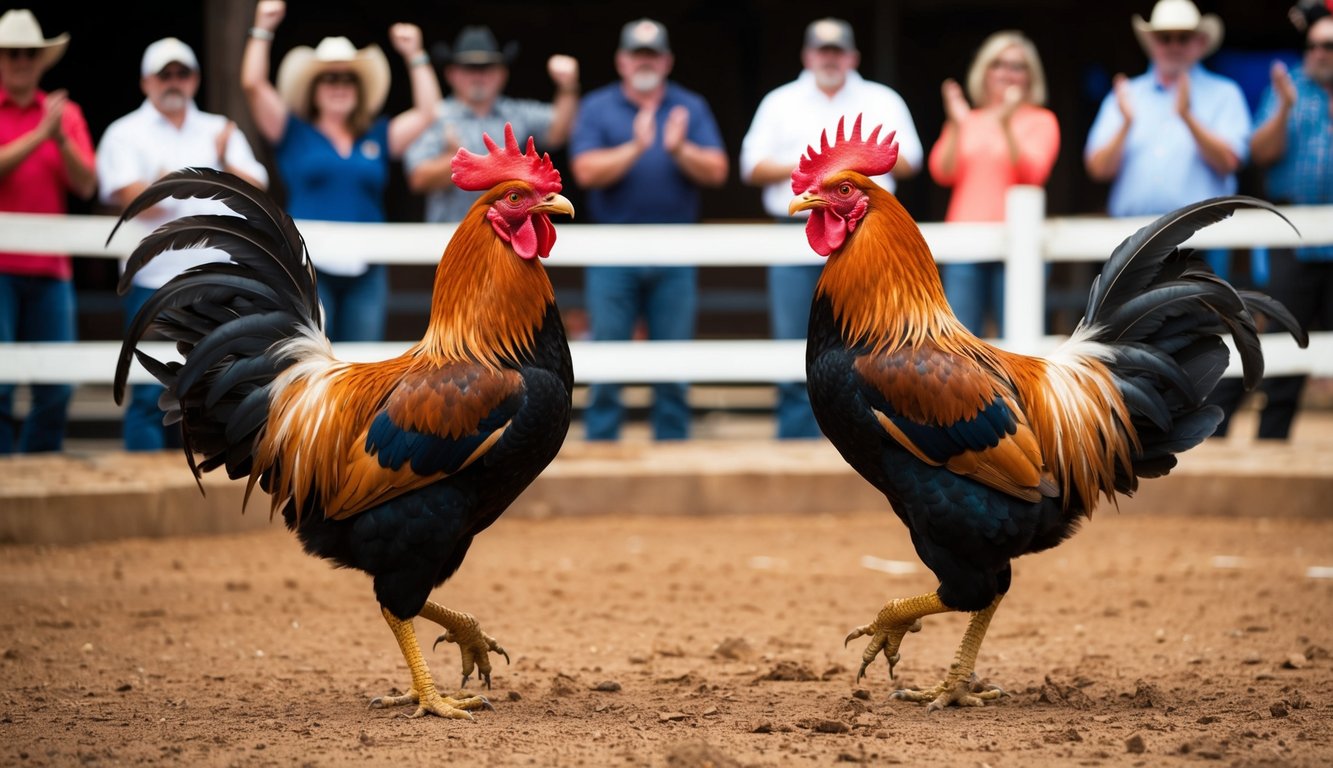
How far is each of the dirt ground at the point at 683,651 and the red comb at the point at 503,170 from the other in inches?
64.3

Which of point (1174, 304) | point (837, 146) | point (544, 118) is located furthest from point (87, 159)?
point (1174, 304)

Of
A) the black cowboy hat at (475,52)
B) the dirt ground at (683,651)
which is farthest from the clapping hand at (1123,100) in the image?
the black cowboy hat at (475,52)

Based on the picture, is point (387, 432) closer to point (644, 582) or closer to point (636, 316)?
point (644, 582)

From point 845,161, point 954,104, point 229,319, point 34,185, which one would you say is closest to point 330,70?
point 34,185

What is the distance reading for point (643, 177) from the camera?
9594 millimetres

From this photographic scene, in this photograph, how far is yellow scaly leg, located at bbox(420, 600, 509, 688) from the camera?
5.12m

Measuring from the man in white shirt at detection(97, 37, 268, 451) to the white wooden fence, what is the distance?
1.14ft

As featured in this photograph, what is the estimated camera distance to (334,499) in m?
4.91

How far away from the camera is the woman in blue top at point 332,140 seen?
8.95 metres

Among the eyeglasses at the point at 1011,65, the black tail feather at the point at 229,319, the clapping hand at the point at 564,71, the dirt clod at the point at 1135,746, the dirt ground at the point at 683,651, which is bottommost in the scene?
the dirt ground at the point at 683,651

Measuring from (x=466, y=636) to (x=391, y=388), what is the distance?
33.2 inches

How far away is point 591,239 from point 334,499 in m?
4.08

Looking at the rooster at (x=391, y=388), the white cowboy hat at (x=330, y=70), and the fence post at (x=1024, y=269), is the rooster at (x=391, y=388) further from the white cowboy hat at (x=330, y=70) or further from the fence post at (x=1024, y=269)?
the fence post at (x=1024, y=269)

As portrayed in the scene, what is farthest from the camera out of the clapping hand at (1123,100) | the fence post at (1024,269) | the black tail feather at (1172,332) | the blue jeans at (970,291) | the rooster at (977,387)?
the blue jeans at (970,291)
